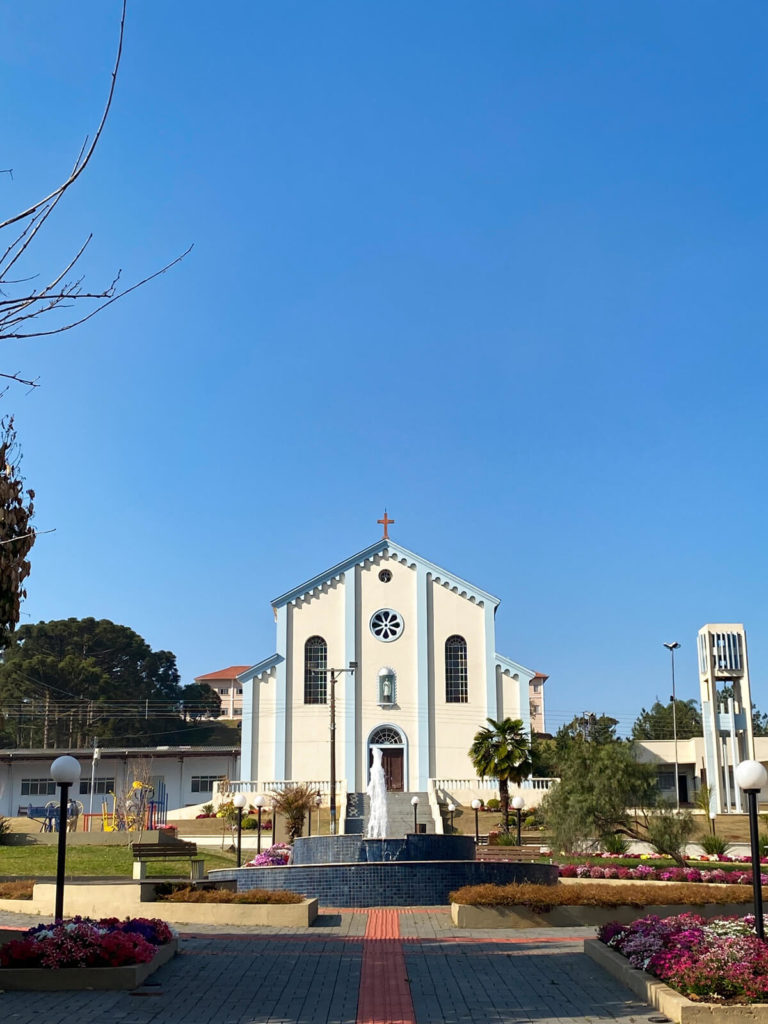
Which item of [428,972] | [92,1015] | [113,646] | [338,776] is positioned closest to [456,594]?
[338,776]

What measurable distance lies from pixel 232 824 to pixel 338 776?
30.0 feet

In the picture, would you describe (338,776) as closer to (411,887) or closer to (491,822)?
(491,822)

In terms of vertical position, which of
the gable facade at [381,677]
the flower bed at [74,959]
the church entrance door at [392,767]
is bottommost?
the flower bed at [74,959]

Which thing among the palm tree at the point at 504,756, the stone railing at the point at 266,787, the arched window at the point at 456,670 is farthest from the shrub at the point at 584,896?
the arched window at the point at 456,670

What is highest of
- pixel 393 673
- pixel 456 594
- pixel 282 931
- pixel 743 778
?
pixel 456 594

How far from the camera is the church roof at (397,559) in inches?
1977

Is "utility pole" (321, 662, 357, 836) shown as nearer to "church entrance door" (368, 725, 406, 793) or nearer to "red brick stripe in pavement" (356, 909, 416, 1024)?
"church entrance door" (368, 725, 406, 793)

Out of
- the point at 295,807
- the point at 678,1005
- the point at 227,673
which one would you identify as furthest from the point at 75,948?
the point at 227,673

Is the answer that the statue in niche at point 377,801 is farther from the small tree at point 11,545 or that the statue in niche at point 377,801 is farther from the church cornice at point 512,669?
the small tree at point 11,545

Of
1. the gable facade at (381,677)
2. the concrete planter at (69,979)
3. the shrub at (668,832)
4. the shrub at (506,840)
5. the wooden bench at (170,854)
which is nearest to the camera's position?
the concrete planter at (69,979)

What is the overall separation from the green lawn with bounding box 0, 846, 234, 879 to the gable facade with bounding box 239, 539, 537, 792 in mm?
14838

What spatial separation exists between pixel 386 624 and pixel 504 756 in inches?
426

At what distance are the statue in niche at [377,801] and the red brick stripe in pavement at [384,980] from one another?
17.2 meters

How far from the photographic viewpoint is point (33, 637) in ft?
286
